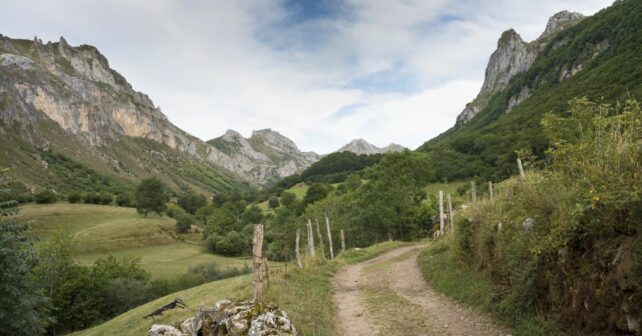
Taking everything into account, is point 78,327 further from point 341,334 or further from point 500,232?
point 500,232

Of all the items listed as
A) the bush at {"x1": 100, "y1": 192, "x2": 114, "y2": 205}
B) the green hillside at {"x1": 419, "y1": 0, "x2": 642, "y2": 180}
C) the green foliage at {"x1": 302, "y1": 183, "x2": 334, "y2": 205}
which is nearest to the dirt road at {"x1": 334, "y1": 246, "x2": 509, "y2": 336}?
the green hillside at {"x1": 419, "y1": 0, "x2": 642, "y2": 180}

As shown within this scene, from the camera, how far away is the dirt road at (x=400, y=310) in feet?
32.9

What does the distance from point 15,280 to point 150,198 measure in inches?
3597

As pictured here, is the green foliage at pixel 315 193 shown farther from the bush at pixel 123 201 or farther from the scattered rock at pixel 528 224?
the scattered rock at pixel 528 224

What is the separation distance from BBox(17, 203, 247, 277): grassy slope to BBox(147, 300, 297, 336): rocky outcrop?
52.9m

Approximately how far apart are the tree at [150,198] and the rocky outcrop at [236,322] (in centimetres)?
9978

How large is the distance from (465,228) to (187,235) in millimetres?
91998

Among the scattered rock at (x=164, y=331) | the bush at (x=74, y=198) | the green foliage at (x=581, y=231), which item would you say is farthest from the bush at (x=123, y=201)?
the green foliage at (x=581, y=231)

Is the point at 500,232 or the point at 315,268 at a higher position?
the point at 500,232

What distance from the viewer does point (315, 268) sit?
19.8 m

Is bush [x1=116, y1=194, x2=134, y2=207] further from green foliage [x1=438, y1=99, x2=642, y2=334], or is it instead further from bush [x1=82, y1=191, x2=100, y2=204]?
green foliage [x1=438, y1=99, x2=642, y2=334]

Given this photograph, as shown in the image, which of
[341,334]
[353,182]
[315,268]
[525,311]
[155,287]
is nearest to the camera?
[525,311]

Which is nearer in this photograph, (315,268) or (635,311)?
(635,311)

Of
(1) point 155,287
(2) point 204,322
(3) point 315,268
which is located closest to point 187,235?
(1) point 155,287
